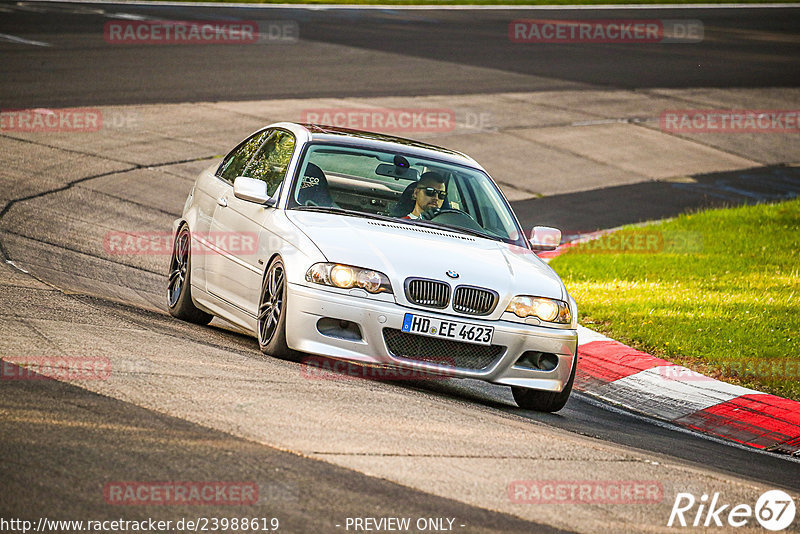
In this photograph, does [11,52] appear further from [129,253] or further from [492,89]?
[129,253]

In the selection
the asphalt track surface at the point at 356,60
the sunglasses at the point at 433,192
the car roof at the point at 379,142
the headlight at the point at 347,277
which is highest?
the car roof at the point at 379,142

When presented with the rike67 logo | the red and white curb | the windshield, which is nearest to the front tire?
the windshield

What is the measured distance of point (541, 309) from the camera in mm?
7543

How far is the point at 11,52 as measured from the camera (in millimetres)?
22469

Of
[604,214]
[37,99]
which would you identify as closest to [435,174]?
[604,214]

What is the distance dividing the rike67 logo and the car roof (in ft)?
13.5

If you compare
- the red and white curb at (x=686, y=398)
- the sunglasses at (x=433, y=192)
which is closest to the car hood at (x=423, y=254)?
the sunglasses at (x=433, y=192)

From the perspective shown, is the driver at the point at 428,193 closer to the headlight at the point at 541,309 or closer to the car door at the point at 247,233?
the car door at the point at 247,233

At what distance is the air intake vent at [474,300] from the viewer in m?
7.29

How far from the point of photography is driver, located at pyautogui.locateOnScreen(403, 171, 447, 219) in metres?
8.52

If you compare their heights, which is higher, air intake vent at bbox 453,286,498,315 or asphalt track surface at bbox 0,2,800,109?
air intake vent at bbox 453,286,498,315

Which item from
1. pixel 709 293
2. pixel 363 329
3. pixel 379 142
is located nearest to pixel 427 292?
pixel 363 329

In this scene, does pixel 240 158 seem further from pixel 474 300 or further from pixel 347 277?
pixel 474 300

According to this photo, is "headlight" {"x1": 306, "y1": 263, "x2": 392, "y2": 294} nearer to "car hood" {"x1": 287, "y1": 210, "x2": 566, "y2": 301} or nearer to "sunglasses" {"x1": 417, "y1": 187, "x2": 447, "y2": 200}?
"car hood" {"x1": 287, "y1": 210, "x2": 566, "y2": 301}
